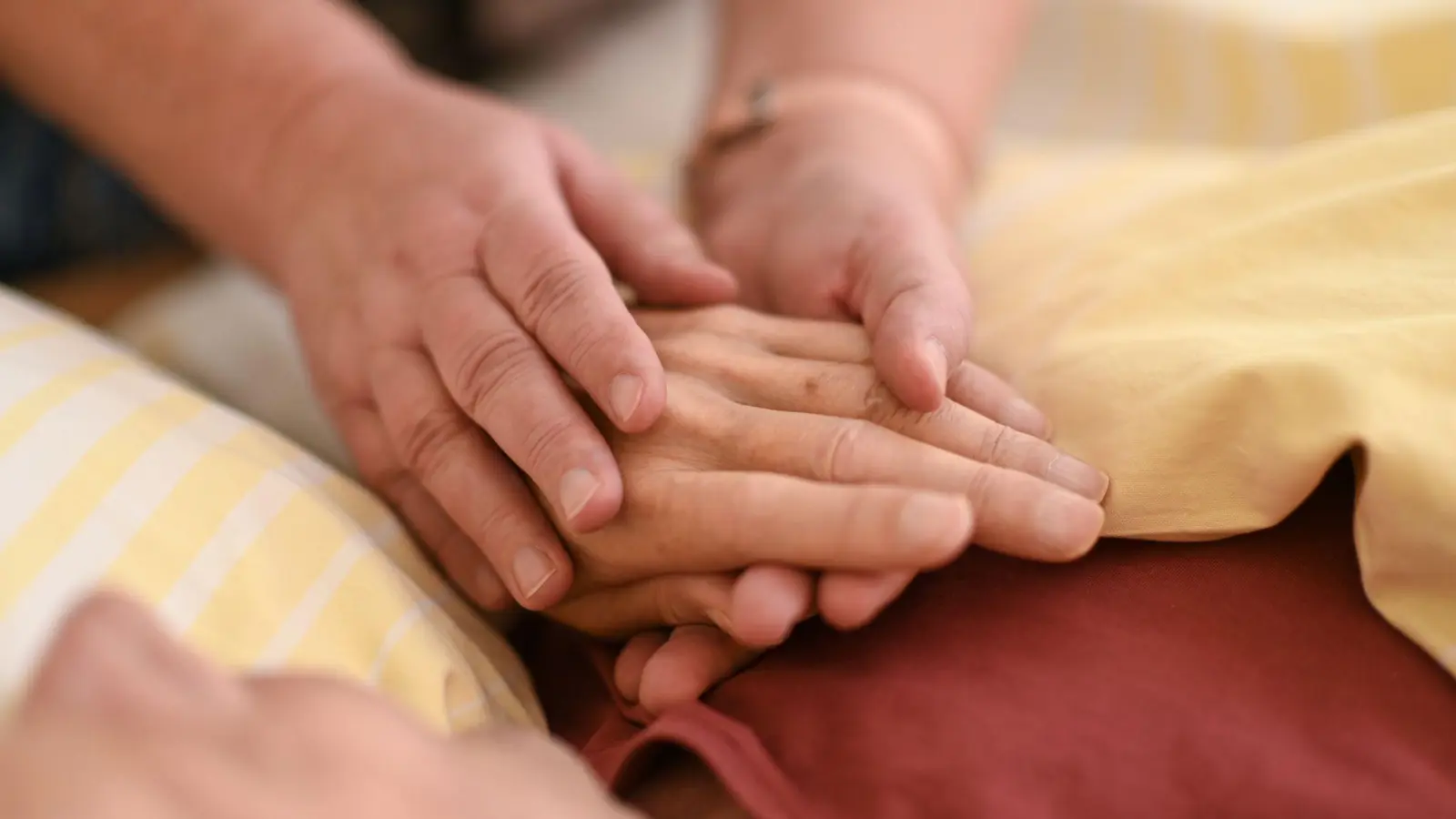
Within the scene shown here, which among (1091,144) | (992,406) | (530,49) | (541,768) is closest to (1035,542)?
(992,406)

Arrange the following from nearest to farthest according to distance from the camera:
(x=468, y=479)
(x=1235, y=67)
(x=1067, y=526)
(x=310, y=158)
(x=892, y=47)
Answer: (x=1067, y=526)
(x=468, y=479)
(x=310, y=158)
(x=892, y=47)
(x=1235, y=67)

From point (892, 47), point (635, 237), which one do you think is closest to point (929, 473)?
point (635, 237)

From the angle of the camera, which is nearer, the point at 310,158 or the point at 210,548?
the point at 210,548

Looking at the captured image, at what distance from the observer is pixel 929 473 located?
1.45 ft

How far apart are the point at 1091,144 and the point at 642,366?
2.06 ft

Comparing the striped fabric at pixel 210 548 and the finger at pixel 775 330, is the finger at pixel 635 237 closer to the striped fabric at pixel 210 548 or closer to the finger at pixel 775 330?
the finger at pixel 775 330

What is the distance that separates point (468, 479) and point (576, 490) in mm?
80

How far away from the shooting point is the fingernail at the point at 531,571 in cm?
49

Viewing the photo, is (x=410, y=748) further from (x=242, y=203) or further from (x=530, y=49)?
(x=530, y=49)

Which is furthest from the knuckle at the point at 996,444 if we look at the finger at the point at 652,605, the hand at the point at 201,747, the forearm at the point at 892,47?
the forearm at the point at 892,47

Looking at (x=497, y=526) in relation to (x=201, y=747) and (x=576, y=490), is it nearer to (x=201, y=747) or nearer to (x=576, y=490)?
(x=576, y=490)

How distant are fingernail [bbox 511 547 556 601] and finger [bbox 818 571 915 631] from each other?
131 mm

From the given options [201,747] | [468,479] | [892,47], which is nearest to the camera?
[201,747]

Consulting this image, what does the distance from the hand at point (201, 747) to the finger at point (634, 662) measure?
Result: 14 cm
